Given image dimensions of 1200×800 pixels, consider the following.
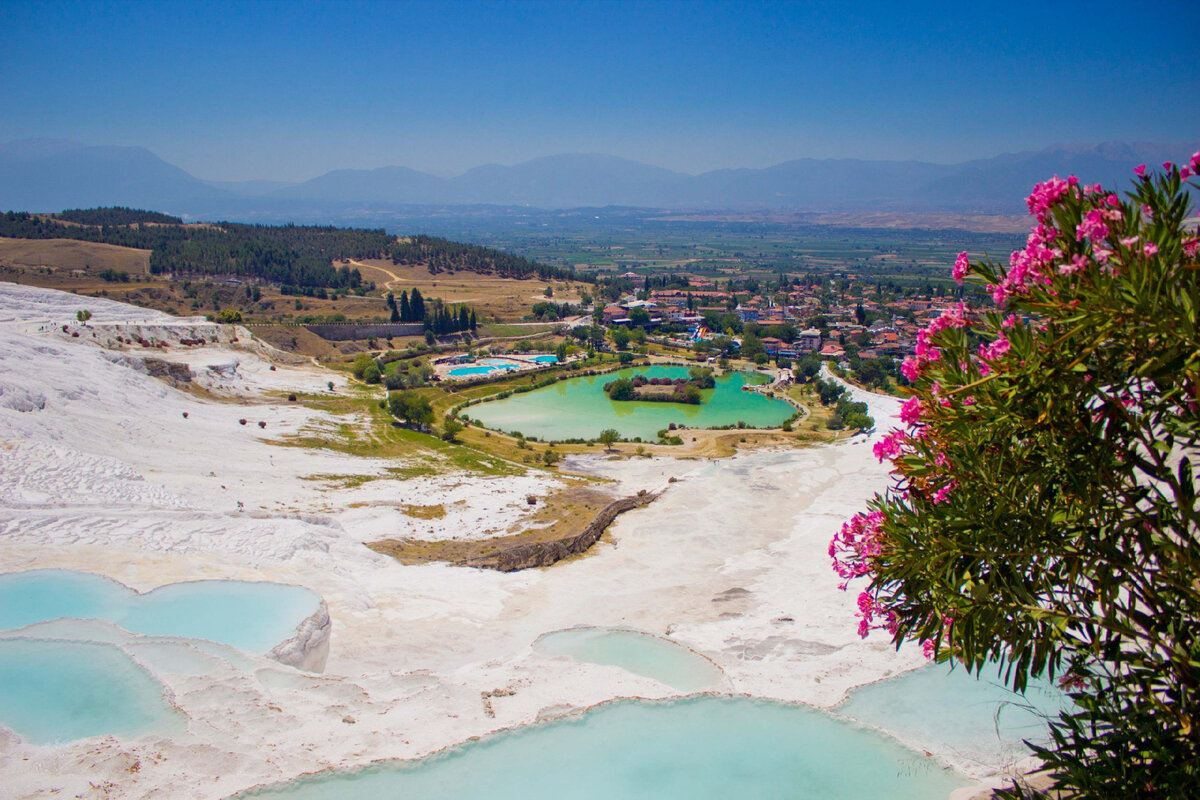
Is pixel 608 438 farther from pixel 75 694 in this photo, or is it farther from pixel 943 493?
pixel 943 493

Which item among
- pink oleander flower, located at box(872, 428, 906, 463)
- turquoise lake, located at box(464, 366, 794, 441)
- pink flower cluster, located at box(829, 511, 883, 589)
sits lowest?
turquoise lake, located at box(464, 366, 794, 441)

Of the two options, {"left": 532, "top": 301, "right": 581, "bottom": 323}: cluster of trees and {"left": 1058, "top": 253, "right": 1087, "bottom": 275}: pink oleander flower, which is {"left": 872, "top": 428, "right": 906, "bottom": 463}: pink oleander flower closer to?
{"left": 1058, "top": 253, "right": 1087, "bottom": 275}: pink oleander flower

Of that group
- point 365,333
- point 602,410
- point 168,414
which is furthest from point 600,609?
point 365,333

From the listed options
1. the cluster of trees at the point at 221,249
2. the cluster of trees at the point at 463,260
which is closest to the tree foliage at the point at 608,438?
the cluster of trees at the point at 221,249

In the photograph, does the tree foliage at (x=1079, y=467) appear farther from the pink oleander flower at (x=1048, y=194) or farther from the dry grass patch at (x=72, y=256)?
the dry grass patch at (x=72, y=256)

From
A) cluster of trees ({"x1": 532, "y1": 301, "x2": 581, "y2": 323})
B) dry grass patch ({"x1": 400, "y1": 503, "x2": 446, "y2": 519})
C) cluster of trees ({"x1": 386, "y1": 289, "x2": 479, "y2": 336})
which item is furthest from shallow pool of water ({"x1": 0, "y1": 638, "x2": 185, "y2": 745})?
cluster of trees ({"x1": 532, "y1": 301, "x2": 581, "y2": 323})
